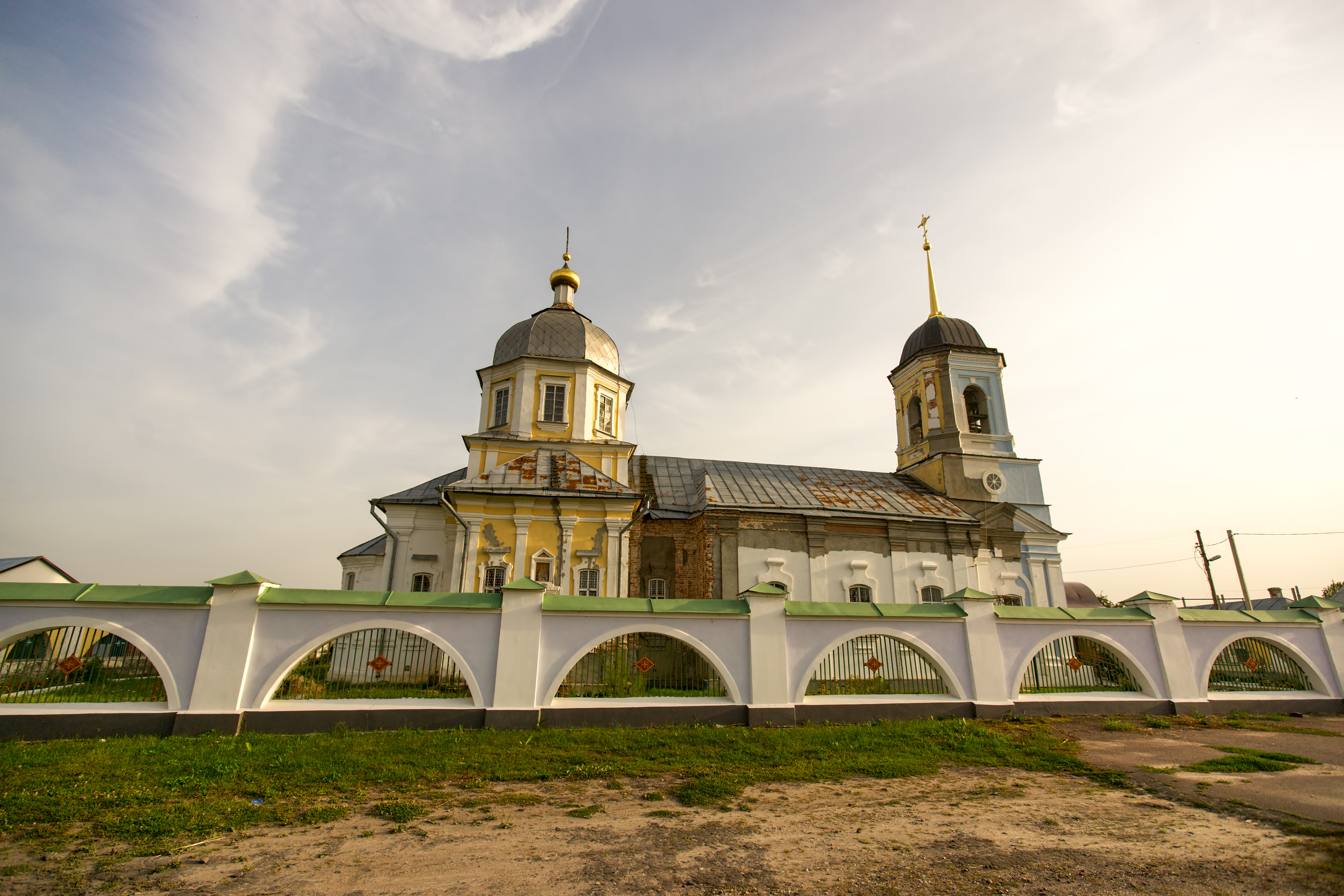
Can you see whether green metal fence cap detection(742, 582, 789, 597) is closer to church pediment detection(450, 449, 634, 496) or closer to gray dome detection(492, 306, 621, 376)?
church pediment detection(450, 449, 634, 496)

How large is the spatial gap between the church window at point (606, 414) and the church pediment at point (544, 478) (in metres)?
2.20

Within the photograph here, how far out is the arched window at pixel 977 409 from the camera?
2348 centimetres

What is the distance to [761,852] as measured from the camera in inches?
193

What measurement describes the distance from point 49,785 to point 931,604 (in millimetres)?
11133

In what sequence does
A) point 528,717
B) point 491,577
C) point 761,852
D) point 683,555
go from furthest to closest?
point 683,555, point 491,577, point 528,717, point 761,852

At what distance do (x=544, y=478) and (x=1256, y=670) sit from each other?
1511 cm

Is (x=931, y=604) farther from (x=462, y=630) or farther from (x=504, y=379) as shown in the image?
(x=504, y=379)

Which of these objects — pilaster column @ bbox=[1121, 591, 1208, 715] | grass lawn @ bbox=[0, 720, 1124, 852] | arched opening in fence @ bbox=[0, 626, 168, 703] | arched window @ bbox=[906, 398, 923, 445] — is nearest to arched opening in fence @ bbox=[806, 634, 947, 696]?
grass lawn @ bbox=[0, 720, 1124, 852]

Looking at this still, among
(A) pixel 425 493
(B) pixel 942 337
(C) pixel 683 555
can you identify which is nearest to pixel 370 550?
(A) pixel 425 493

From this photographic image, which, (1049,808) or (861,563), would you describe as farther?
(861,563)

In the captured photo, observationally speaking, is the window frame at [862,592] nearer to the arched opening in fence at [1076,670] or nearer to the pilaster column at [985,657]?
the arched opening in fence at [1076,670]

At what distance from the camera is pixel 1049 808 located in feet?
19.6

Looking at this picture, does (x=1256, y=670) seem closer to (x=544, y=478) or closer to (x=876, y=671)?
(x=876, y=671)

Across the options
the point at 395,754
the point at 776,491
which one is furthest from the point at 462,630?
the point at 776,491
